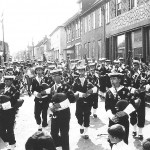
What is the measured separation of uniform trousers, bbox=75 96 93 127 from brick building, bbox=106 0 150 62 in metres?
7.70

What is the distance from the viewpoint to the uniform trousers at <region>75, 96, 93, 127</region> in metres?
7.38

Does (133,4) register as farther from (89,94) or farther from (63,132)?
(63,132)

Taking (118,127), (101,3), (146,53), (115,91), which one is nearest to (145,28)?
(146,53)

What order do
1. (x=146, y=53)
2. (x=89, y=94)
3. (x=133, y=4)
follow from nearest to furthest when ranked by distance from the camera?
1. (x=89, y=94)
2. (x=146, y=53)
3. (x=133, y=4)

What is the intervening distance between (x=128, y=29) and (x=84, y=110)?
44.7 ft

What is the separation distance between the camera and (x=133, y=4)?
19125 mm

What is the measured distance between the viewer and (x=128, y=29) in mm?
19875

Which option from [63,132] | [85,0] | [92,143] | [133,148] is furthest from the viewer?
[85,0]

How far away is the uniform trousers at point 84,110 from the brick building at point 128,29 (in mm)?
7703

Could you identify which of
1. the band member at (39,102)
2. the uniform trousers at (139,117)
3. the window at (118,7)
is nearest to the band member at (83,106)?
the band member at (39,102)

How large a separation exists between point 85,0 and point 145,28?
18.0 m

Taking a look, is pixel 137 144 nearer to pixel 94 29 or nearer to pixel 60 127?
pixel 60 127

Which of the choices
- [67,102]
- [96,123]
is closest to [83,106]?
[67,102]

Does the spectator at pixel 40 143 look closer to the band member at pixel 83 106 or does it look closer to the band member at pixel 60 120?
the band member at pixel 60 120
